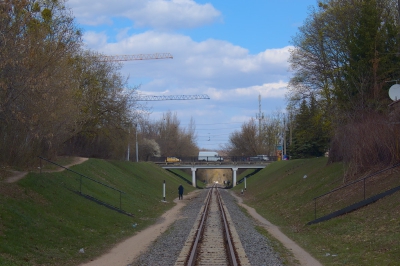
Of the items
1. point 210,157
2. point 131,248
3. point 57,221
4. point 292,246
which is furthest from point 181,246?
point 210,157

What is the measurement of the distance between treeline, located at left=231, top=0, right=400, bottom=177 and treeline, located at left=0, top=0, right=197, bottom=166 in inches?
592

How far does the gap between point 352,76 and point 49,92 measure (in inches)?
746

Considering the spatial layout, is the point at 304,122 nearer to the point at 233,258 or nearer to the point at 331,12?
the point at 331,12

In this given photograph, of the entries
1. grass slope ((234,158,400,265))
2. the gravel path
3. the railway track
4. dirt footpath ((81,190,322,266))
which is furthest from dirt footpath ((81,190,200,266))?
grass slope ((234,158,400,265))

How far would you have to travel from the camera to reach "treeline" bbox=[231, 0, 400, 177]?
2519 cm

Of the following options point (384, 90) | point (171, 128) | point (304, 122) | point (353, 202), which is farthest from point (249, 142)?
point (353, 202)

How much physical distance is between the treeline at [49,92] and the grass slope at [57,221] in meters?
2.18

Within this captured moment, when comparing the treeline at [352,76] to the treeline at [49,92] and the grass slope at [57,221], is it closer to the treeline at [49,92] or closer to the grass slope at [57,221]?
the grass slope at [57,221]

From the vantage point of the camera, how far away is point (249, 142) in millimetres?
111562

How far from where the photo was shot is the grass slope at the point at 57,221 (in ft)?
44.5

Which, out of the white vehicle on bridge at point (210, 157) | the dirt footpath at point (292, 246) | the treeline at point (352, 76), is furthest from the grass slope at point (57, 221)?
the white vehicle on bridge at point (210, 157)

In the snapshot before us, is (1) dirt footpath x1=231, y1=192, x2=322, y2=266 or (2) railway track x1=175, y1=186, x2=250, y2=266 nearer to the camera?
(2) railway track x1=175, y1=186, x2=250, y2=266

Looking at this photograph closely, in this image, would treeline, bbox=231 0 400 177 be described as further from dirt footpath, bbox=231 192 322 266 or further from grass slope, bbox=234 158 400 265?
dirt footpath, bbox=231 192 322 266

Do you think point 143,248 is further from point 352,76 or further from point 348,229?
point 352,76
